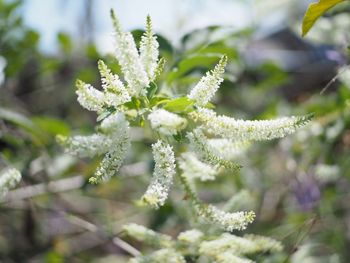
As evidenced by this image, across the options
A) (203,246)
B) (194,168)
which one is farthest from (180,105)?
(203,246)

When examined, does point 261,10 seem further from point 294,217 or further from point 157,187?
point 157,187

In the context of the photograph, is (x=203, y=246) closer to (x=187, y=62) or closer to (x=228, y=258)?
(x=228, y=258)

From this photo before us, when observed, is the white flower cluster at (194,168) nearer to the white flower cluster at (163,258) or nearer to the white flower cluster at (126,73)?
the white flower cluster at (163,258)

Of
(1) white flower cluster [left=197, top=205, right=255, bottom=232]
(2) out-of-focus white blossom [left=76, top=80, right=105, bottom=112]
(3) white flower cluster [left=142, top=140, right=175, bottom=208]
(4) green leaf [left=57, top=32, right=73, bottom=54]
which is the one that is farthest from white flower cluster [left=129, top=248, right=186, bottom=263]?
(4) green leaf [left=57, top=32, right=73, bottom=54]

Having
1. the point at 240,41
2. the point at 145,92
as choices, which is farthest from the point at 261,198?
the point at 145,92

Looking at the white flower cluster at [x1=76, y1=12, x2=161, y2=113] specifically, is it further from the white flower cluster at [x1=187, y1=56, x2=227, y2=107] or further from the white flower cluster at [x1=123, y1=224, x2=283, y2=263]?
the white flower cluster at [x1=123, y1=224, x2=283, y2=263]

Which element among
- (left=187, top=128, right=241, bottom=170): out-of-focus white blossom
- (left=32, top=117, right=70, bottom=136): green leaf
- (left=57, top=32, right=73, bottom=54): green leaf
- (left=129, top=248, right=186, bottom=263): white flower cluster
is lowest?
(left=129, top=248, right=186, bottom=263): white flower cluster
